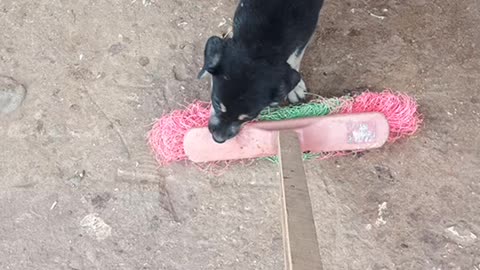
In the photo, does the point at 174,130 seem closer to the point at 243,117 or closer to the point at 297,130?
the point at 243,117

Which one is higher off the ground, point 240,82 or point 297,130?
point 240,82

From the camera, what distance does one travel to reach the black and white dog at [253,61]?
2506 millimetres

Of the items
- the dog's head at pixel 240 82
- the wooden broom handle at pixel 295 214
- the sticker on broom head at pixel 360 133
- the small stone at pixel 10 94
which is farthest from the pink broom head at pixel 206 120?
the small stone at pixel 10 94

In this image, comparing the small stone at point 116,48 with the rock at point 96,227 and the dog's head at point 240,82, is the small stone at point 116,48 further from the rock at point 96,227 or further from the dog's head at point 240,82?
the rock at point 96,227

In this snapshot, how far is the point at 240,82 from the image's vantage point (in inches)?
98.0

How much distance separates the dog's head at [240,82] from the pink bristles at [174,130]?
0.22m

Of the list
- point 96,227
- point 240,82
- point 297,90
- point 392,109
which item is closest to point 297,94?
point 297,90

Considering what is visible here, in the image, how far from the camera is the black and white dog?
2506 mm

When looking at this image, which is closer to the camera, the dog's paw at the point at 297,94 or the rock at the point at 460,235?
the rock at the point at 460,235

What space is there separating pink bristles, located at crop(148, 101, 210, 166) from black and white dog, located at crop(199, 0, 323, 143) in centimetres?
19

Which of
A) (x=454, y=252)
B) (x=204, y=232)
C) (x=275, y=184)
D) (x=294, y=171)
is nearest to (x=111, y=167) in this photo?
(x=204, y=232)

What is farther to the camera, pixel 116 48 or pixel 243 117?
pixel 116 48

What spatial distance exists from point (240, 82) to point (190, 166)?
1.75ft

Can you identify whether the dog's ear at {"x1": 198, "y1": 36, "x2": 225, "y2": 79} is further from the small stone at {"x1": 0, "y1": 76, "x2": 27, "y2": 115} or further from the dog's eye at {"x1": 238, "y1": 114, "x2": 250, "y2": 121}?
the small stone at {"x1": 0, "y1": 76, "x2": 27, "y2": 115}
